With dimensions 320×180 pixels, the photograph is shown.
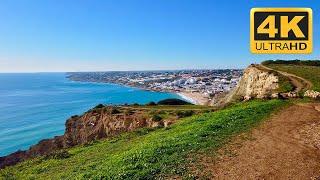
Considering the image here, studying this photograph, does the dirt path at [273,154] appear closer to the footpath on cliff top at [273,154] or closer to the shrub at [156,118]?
the footpath on cliff top at [273,154]

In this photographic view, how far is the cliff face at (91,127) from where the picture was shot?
49750mm

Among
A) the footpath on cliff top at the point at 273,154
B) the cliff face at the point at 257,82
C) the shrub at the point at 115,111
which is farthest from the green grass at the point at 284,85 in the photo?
the shrub at the point at 115,111

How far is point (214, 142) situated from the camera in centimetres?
1928

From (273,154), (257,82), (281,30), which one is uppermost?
(281,30)

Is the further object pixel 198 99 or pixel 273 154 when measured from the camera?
pixel 198 99

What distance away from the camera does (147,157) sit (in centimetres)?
1702

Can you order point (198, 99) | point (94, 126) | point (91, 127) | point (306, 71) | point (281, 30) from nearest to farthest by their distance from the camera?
point (281, 30), point (94, 126), point (91, 127), point (306, 71), point (198, 99)

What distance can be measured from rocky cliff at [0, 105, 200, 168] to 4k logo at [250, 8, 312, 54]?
28.1 meters

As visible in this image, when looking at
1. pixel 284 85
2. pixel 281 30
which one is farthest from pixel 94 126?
pixel 281 30

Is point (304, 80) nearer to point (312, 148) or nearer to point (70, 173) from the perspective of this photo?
point (312, 148)

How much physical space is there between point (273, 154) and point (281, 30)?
221 inches

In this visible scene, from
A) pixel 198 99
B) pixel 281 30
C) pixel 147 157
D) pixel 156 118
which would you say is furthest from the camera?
pixel 198 99

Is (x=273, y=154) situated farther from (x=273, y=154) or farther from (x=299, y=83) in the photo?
(x=299, y=83)

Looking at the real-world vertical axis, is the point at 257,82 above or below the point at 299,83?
below
